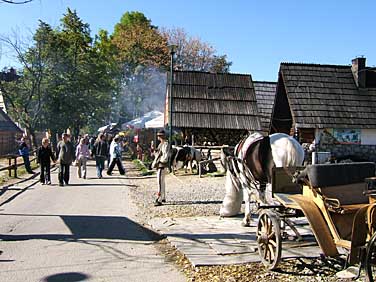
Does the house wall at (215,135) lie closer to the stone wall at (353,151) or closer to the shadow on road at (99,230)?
the stone wall at (353,151)

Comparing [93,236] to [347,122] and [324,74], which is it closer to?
[347,122]

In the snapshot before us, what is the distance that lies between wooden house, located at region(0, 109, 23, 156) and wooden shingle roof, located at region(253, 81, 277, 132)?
20367 mm

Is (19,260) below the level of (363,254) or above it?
below

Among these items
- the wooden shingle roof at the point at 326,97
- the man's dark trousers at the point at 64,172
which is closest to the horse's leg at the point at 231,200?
the man's dark trousers at the point at 64,172

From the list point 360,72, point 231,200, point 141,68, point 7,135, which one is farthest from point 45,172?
point 141,68

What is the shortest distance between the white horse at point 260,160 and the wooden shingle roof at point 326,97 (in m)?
14.6

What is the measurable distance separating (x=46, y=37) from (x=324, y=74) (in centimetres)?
1869

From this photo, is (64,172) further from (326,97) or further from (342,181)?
(326,97)

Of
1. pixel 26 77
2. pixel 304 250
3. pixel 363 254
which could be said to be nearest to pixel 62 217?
pixel 304 250

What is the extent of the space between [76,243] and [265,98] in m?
26.8

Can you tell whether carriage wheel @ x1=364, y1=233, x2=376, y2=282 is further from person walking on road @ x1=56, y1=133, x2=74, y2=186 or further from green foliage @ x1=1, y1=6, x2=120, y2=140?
green foliage @ x1=1, y1=6, x2=120, y2=140

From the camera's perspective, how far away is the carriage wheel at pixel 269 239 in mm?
5582

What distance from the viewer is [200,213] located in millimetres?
10094

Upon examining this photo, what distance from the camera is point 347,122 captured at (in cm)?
2330
